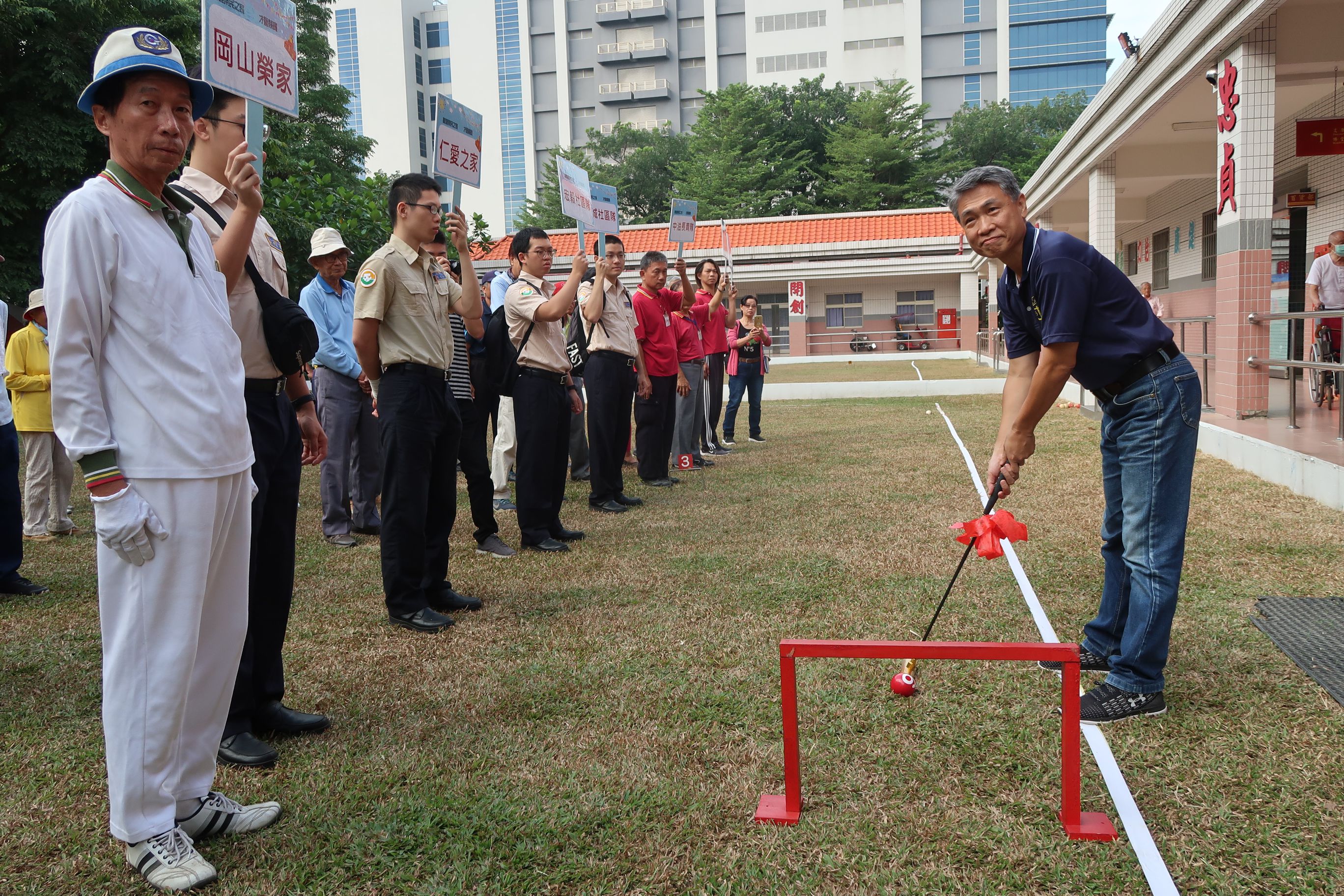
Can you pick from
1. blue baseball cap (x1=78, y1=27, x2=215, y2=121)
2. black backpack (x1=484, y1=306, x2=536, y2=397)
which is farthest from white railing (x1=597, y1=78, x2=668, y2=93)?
blue baseball cap (x1=78, y1=27, x2=215, y2=121)

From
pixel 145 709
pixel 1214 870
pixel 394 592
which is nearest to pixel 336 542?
pixel 394 592

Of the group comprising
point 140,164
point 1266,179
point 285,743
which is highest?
point 1266,179

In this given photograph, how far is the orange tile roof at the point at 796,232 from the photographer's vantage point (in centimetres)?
3431

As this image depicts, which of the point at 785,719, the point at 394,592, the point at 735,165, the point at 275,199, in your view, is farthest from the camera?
the point at 735,165

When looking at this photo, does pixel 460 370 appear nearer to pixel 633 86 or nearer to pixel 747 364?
pixel 747 364

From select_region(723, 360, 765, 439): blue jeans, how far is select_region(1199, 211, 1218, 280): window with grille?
9.64m

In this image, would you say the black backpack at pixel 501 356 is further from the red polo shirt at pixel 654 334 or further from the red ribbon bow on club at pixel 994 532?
the red ribbon bow on club at pixel 994 532

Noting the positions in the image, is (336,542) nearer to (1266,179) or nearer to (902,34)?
(1266,179)

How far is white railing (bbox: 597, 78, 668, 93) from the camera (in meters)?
57.0

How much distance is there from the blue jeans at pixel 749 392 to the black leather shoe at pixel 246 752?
874 centimetres

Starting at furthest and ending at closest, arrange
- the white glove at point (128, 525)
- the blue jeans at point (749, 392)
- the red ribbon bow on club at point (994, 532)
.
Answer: the blue jeans at point (749, 392) < the red ribbon bow on club at point (994, 532) < the white glove at point (128, 525)

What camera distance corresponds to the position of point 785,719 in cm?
247

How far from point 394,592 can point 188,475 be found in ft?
7.25

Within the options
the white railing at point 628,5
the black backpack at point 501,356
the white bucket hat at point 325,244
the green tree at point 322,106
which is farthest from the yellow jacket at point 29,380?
the white railing at point 628,5
